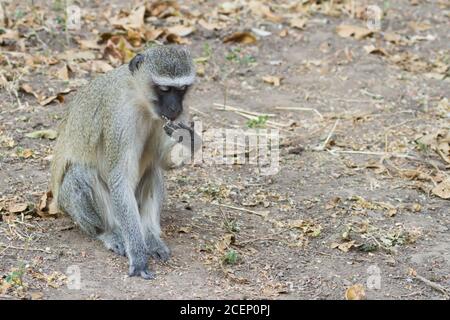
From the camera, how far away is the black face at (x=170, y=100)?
6.41 metres

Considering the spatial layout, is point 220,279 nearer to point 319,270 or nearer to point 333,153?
point 319,270

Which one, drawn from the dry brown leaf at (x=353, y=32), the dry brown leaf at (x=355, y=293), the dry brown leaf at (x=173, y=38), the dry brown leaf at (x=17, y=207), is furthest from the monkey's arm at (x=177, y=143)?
the dry brown leaf at (x=353, y=32)

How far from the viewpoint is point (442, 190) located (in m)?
8.04

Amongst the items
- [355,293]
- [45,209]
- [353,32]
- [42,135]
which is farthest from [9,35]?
[355,293]

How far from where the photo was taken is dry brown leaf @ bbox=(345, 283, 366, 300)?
5941 millimetres

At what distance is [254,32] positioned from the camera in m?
11.4

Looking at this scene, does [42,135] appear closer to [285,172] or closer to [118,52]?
[118,52]

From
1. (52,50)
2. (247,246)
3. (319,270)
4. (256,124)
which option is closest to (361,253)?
(319,270)

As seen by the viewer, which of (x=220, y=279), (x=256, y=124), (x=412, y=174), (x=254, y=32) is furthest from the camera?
(x=254, y=32)

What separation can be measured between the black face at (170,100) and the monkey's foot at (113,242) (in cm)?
115

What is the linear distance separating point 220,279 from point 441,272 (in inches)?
70.7

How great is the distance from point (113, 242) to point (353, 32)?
601 cm

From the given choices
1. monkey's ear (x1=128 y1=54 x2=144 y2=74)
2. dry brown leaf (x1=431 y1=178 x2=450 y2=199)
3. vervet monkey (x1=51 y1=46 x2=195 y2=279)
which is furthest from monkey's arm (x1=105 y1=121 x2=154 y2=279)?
dry brown leaf (x1=431 y1=178 x2=450 y2=199)

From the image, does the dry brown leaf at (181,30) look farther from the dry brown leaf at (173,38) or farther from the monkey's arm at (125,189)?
the monkey's arm at (125,189)
